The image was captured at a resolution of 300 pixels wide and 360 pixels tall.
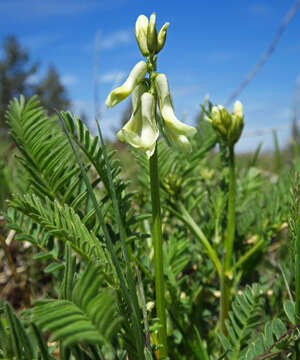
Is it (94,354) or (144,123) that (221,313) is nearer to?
(94,354)

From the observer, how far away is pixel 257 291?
2.68 ft

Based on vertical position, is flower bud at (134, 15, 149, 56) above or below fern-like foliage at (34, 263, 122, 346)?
above

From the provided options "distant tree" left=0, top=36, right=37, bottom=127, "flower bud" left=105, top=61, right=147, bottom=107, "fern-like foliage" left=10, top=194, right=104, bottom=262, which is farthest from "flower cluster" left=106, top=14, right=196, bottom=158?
"distant tree" left=0, top=36, right=37, bottom=127

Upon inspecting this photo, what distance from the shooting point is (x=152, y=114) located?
2.33ft

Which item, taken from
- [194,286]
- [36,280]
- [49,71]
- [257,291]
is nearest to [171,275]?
[194,286]

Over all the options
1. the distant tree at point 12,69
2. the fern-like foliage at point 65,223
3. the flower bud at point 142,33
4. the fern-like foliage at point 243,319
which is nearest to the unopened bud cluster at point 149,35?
the flower bud at point 142,33

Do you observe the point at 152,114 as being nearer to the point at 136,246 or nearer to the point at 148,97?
the point at 148,97

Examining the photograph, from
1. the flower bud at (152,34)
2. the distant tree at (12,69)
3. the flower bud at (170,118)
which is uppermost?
the distant tree at (12,69)

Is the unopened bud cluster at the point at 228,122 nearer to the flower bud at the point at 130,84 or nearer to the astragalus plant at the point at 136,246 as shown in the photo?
the astragalus plant at the point at 136,246

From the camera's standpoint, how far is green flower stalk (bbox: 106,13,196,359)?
2.16 feet

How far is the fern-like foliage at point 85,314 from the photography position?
1.36 feet

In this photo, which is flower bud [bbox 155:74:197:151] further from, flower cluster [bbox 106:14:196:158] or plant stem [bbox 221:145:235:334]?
plant stem [bbox 221:145:235:334]

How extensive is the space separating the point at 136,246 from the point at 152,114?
1.51ft

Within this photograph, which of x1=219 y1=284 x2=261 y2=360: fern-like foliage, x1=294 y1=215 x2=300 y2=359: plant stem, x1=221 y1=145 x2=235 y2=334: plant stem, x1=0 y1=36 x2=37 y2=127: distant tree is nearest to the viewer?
x1=294 y1=215 x2=300 y2=359: plant stem
